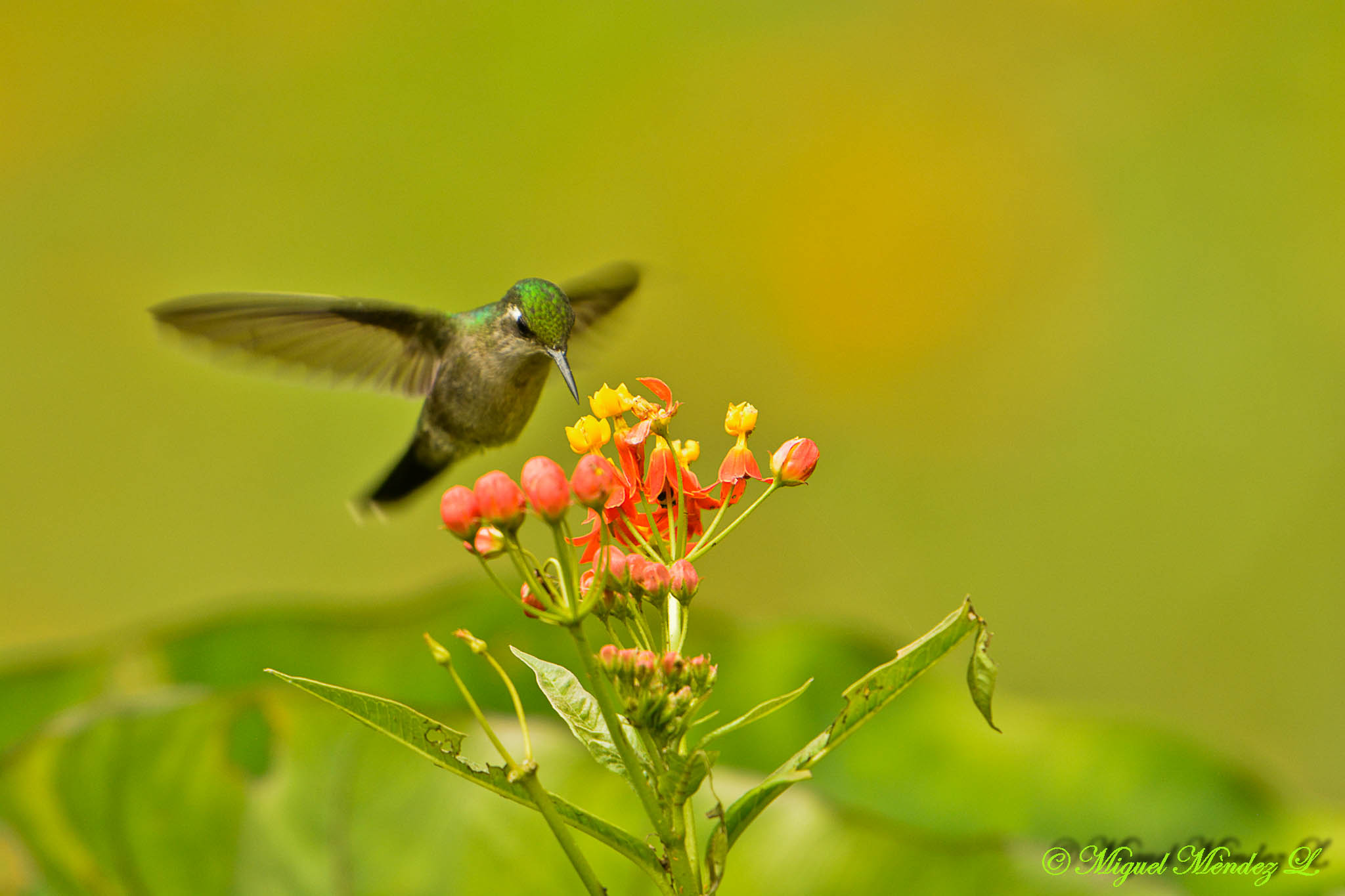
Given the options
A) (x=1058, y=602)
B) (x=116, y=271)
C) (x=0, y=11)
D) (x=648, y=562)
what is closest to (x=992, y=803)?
(x=648, y=562)

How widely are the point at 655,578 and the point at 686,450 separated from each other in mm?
143

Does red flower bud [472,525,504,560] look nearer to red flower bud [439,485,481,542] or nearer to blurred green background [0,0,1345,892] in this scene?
red flower bud [439,485,481,542]

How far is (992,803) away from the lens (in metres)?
1.66

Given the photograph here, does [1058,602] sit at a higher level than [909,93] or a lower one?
lower

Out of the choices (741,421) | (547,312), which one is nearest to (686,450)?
(741,421)

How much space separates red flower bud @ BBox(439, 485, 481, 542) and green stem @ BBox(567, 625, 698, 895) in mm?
118

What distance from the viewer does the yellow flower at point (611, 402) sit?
854 millimetres

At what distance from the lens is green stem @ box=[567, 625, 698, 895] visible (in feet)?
2.09

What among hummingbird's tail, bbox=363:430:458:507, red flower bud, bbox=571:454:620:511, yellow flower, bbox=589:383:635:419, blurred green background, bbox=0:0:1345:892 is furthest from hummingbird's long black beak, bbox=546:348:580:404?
blurred green background, bbox=0:0:1345:892

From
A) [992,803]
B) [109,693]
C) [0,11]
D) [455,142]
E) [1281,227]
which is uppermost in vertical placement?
[0,11]

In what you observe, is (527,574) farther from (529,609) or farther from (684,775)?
(684,775)

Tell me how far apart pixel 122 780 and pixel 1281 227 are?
349 cm

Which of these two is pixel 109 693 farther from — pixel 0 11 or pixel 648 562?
pixel 0 11

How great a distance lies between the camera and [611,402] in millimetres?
859
